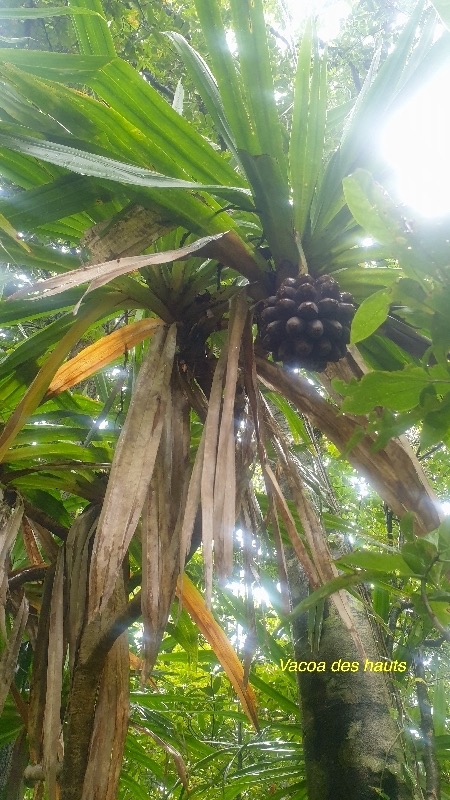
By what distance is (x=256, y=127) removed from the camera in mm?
890

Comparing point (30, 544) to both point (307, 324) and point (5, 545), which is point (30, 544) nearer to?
point (5, 545)

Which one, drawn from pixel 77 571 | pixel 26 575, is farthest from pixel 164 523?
pixel 26 575

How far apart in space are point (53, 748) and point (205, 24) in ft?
3.43

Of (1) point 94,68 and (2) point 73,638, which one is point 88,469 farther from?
(1) point 94,68

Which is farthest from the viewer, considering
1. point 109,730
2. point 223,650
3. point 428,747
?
point 428,747

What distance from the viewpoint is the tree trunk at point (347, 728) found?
1022 mm

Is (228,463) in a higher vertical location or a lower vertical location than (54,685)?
higher

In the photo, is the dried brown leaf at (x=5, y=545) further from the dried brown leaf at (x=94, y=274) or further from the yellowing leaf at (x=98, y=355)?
the dried brown leaf at (x=94, y=274)

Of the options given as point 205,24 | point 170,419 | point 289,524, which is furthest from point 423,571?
point 205,24

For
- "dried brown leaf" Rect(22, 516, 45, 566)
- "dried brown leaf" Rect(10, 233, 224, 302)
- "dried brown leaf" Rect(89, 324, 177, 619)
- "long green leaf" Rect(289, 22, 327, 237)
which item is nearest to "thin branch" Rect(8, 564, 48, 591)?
"dried brown leaf" Rect(22, 516, 45, 566)

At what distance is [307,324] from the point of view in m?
0.77

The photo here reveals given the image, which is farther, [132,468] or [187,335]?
[187,335]

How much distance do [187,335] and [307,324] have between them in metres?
0.26

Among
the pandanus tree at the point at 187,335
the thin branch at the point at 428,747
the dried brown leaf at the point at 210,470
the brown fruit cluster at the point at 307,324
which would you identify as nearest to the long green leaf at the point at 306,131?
the pandanus tree at the point at 187,335
